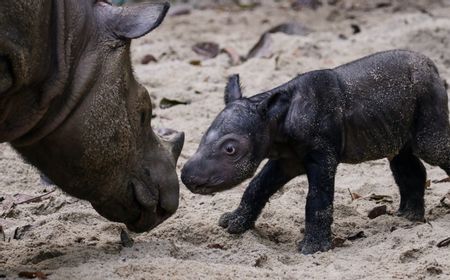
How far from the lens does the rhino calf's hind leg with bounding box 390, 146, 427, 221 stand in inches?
188

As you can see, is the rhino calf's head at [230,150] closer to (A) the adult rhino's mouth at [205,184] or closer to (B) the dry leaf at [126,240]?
(A) the adult rhino's mouth at [205,184]

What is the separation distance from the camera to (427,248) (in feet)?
13.4

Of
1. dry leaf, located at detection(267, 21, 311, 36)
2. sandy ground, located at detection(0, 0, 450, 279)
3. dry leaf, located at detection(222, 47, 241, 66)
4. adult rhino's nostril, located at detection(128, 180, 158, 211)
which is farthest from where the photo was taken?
dry leaf, located at detection(267, 21, 311, 36)

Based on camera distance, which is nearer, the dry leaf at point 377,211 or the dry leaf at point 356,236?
the dry leaf at point 356,236

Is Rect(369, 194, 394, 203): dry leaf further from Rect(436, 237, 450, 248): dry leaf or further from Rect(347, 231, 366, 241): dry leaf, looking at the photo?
Rect(436, 237, 450, 248): dry leaf

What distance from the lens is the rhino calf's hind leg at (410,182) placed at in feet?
15.6

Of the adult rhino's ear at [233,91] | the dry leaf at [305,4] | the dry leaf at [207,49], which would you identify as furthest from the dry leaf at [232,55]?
the adult rhino's ear at [233,91]

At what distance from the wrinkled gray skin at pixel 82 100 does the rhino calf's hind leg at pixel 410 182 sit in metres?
1.29

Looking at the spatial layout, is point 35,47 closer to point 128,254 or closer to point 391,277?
point 128,254

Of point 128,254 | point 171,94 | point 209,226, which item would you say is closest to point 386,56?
point 209,226

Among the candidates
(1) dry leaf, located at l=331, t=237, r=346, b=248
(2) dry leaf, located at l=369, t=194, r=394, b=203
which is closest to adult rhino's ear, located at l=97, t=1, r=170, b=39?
(1) dry leaf, located at l=331, t=237, r=346, b=248

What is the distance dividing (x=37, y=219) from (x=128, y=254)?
0.77 metres

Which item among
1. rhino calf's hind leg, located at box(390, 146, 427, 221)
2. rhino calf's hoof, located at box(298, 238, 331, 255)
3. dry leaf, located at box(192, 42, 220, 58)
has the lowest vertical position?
dry leaf, located at box(192, 42, 220, 58)

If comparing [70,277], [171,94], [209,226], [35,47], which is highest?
[35,47]
